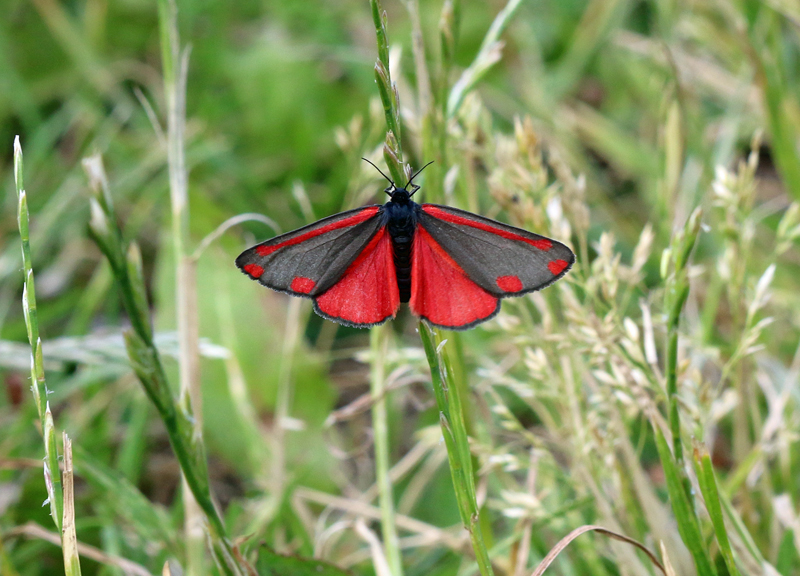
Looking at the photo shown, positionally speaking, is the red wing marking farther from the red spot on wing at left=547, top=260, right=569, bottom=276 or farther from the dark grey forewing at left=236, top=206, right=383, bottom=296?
the red spot on wing at left=547, top=260, right=569, bottom=276

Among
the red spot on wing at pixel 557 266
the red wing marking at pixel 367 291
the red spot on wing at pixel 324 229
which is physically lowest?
the red spot on wing at pixel 557 266

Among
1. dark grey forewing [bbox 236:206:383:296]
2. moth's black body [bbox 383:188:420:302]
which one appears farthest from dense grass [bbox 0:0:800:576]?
dark grey forewing [bbox 236:206:383:296]

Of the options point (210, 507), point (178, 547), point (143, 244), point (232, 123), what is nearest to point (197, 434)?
point (210, 507)

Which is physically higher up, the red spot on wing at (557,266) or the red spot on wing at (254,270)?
the red spot on wing at (254,270)

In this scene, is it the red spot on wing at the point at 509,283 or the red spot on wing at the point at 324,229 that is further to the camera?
the red spot on wing at the point at 324,229

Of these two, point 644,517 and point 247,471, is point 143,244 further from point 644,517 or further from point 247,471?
point 644,517

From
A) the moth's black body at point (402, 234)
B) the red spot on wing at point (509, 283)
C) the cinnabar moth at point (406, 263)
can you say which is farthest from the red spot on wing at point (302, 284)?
the red spot on wing at point (509, 283)

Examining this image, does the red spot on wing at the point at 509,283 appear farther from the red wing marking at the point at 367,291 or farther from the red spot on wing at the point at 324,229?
the red spot on wing at the point at 324,229

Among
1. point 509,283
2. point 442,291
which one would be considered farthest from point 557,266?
point 442,291
